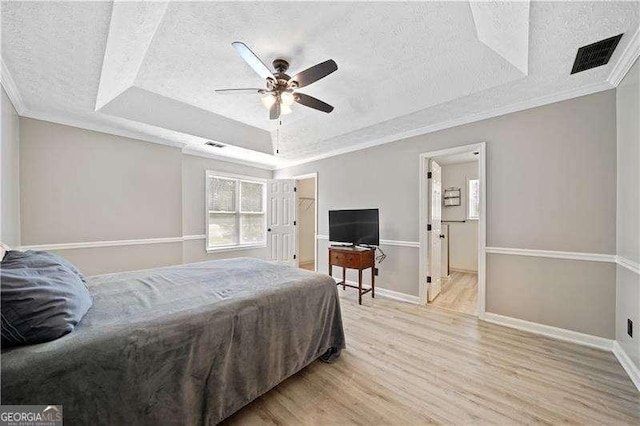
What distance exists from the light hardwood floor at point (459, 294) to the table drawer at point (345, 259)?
124cm

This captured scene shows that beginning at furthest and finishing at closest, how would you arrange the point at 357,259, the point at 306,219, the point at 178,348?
the point at 306,219, the point at 357,259, the point at 178,348

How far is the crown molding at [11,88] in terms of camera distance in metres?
2.08

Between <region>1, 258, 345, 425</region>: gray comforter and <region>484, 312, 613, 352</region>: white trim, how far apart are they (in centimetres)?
202

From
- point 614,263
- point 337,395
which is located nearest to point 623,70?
point 614,263

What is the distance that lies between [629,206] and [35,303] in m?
3.99

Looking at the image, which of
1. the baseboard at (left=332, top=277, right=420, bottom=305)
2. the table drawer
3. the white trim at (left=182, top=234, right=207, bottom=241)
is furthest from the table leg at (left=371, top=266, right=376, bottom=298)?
the white trim at (left=182, top=234, right=207, bottom=241)

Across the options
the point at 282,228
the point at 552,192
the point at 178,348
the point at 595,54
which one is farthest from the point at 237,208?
the point at 595,54

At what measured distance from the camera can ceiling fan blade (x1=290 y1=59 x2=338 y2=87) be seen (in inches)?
74.3

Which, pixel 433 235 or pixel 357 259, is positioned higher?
pixel 433 235

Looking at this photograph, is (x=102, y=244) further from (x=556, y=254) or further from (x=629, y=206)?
(x=629, y=206)

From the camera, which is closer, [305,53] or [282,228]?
[305,53]

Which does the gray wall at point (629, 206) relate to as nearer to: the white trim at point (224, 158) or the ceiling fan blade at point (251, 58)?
the ceiling fan blade at point (251, 58)

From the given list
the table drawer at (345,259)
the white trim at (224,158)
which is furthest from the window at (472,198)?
the white trim at (224,158)

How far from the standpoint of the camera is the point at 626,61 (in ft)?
6.45
